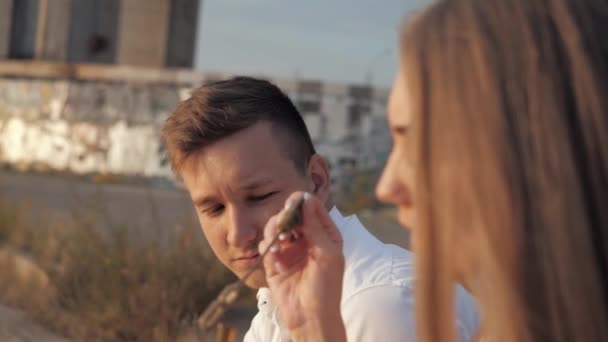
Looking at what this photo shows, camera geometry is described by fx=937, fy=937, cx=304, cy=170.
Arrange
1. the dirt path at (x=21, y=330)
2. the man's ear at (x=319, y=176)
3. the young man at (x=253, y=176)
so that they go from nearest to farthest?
the young man at (x=253, y=176) < the man's ear at (x=319, y=176) < the dirt path at (x=21, y=330)

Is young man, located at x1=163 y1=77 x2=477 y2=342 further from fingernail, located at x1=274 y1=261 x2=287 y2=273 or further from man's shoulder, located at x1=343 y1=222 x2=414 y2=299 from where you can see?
fingernail, located at x1=274 y1=261 x2=287 y2=273

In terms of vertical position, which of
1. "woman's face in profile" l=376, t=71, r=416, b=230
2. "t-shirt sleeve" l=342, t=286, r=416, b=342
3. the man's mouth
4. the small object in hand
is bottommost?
the man's mouth

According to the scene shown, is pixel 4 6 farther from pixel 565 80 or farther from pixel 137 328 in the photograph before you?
pixel 565 80

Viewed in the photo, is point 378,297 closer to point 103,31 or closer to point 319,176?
point 319,176

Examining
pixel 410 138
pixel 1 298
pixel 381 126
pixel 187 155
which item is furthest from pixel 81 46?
pixel 410 138

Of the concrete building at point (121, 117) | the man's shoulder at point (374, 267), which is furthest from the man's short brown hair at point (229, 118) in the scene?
the concrete building at point (121, 117)

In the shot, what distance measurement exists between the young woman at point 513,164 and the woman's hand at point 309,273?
422 millimetres

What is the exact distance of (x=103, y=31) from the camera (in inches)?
642

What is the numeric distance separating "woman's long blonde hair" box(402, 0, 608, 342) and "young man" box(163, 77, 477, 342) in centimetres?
76

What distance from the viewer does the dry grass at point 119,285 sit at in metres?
4.94

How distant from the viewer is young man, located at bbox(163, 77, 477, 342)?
2137mm

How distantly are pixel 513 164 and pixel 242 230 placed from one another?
1.16 m

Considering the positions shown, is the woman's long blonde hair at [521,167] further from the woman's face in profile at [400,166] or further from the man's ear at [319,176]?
the man's ear at [319,176]


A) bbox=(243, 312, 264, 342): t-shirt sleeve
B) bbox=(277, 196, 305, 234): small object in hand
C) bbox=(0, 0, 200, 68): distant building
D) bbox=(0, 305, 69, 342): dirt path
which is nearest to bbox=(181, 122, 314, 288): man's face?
bbox=(243, 312, 264, 342): t-shirt sleeve
